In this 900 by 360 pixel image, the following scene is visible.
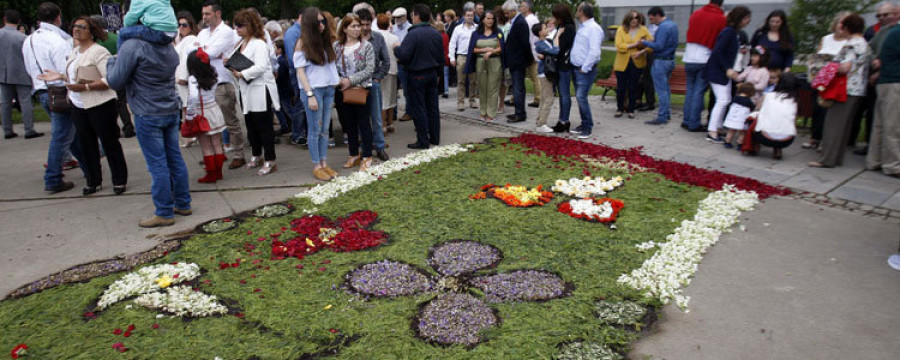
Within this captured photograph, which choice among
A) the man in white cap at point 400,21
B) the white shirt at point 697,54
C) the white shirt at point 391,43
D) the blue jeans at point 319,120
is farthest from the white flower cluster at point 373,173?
the white shirt at point 697,54

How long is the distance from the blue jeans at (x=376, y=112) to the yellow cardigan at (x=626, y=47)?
5060mm

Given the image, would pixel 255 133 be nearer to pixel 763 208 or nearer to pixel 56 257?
pixel 56 257

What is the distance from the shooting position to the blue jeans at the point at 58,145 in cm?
668

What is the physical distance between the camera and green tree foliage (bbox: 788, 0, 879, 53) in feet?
39.8

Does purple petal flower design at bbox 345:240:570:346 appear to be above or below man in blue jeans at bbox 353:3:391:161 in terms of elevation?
below

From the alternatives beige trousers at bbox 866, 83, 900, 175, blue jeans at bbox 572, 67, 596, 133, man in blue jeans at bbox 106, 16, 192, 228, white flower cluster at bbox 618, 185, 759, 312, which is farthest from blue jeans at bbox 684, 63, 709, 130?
man in blue jeans at bbox 106, 16, 192, 228

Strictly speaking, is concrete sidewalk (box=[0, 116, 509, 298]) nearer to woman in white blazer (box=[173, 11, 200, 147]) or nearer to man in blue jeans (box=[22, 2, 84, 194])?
man in blue jeans (box=[22, 2, 84, 194])

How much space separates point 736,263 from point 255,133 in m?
6.10

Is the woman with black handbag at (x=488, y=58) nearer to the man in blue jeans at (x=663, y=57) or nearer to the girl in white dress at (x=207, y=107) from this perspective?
the man in blue jeans at (x=663, y=57)

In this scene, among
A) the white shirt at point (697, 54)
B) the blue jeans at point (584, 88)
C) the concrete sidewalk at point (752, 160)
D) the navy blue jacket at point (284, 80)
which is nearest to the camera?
the concrete sidewalk at point (752, 160)

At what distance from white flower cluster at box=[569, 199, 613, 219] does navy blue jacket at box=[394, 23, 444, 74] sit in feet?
11.0

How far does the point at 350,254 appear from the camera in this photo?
493 centimetres

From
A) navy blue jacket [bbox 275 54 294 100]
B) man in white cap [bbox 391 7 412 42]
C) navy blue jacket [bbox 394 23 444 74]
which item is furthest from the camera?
man in white cap [bbox 391 7 412 42]

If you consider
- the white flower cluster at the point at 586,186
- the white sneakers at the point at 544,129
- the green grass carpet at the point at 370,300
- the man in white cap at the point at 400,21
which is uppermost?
the man in white cap at the point at 400,21
